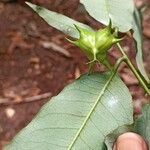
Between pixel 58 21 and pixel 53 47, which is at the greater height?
pixel 58 21

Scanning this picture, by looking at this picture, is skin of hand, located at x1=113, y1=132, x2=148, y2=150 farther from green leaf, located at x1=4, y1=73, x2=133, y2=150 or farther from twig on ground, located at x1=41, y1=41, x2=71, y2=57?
twig on ground, located at x1=41, y1=41, x2=71, y2=57

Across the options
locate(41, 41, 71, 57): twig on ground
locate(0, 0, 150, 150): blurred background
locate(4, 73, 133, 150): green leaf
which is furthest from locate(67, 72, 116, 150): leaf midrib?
locate(41, 41, 71, 57): twig on ground

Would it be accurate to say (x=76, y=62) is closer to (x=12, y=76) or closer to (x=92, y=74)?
(x=12, y=76)

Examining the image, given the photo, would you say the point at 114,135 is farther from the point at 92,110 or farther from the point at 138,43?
the point at 138,43

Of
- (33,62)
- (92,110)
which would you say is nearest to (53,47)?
(33,62)

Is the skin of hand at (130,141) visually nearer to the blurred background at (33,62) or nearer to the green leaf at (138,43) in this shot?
the green leaf at (138,43)

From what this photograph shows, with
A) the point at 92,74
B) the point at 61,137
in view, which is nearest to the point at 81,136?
the point at 61,137
